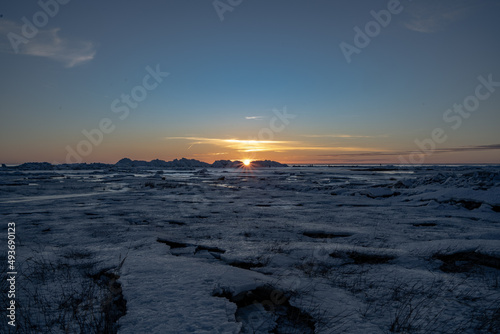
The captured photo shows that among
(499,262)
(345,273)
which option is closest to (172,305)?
(345,273)

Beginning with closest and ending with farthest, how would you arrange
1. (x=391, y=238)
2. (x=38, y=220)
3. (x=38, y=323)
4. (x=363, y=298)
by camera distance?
(x=38, y=323) → (x=363, y=298) → (x=391, y=238) → (x=38, y=220)

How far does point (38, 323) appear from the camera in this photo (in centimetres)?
233

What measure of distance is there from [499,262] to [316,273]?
2.87 metres

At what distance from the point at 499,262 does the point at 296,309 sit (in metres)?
3.54

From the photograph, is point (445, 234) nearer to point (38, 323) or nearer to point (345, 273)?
point (345, 273)

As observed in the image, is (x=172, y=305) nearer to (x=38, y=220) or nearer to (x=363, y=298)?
(x=363, y=298)

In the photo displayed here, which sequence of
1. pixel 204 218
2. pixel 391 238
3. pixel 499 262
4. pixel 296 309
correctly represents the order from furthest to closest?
1. pixel 204 218
2. pixel 391 238
3. pixel 499 262
4. pixel 296 309

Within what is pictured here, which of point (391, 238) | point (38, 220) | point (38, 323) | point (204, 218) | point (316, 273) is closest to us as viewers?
point (38, 323)

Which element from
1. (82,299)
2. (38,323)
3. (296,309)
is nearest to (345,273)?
(296,309)

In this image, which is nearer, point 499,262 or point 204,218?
point 499,262

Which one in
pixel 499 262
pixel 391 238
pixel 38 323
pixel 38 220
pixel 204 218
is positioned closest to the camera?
pixel 38 323

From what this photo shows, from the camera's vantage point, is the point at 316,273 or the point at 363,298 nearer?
the point at 363,298

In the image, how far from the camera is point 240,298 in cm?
276

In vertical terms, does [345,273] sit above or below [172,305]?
below
